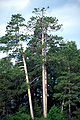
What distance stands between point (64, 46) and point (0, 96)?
1059 centimetres

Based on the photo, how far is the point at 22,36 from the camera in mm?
21781

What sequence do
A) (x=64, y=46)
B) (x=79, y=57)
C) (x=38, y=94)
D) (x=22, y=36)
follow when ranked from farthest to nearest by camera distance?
1. (x=38, y=94)
2. (x=79, y=57)
3. (x=64, y=46)
4. (x=22, y=36)

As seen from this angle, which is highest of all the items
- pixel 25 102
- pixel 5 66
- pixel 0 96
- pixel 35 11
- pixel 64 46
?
pixel 35 11

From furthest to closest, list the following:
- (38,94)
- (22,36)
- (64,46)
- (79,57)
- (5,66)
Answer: (38,94) → (79,57) → (64,46) → (22,36) → (5,66)

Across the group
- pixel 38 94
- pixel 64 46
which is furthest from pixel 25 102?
pixel 64 46

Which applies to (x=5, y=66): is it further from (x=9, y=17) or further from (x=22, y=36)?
(x=9, y=17)

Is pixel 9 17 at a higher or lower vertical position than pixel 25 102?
higher

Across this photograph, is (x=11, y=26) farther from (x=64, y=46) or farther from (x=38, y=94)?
(x=38, y=94)

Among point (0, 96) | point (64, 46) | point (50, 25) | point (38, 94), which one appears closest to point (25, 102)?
point (38, 94)

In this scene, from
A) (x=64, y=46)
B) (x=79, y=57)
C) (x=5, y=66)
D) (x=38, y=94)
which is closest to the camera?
(x=5, y=66)

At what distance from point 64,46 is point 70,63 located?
2.66m

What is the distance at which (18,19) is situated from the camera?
21.9m

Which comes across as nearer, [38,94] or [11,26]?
[11,26]

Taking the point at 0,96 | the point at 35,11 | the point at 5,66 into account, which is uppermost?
the point at 35,11
